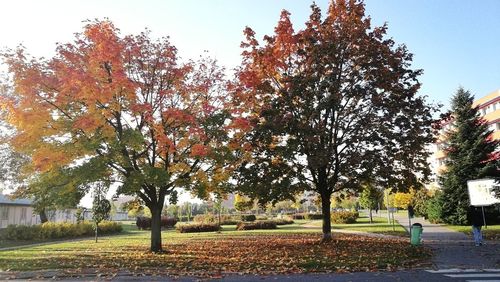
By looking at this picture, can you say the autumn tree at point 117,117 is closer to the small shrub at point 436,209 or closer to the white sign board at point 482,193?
the white sign board at point 482,193

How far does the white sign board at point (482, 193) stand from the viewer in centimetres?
1803

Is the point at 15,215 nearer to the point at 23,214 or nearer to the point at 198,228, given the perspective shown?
the point at 23,214

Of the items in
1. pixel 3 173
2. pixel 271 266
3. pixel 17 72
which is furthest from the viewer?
pixel 3 173

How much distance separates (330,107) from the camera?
18.5 metres

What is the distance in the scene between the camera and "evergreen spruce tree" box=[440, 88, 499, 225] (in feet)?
102

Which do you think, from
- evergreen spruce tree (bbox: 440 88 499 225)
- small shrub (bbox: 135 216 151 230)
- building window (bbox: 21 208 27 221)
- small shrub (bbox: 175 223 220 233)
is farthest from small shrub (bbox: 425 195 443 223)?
building window (bbox: 21 208 27 221)

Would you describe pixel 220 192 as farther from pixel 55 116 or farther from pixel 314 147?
pixel 55 116

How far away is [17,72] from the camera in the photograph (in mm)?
14969

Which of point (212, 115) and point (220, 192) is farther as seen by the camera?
point (220, 192)

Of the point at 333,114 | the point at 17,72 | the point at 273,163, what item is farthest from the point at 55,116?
the point at 333,114

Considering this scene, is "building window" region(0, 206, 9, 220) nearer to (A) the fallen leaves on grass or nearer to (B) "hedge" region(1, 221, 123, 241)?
(B) "hedge" region(1, 221, 123, 241)

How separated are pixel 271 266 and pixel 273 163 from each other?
761cm

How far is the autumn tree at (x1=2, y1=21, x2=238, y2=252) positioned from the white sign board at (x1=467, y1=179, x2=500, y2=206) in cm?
1129

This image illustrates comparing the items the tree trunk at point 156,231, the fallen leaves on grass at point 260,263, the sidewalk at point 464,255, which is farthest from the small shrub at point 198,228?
the sidewalk at point 464,255
